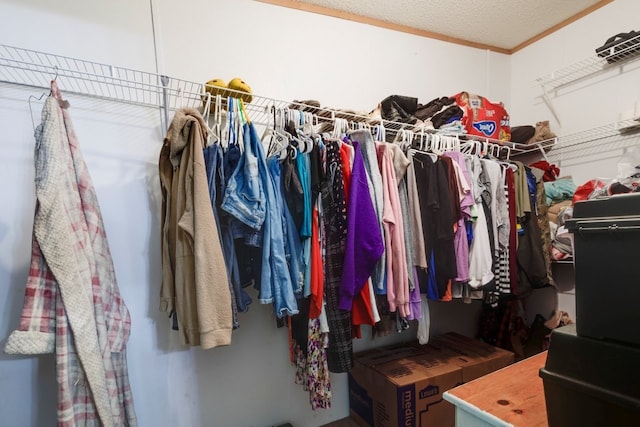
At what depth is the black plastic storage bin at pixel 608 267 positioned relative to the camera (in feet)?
1.70

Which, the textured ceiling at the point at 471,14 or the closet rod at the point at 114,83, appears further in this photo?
the textured ceiling at the point at 471,14

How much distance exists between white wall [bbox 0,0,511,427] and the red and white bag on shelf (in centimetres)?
59

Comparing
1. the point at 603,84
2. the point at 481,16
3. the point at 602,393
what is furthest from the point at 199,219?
the point at 603,84

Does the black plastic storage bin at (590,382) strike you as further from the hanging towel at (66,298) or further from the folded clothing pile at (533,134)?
the folded clothing pile at (533,134)

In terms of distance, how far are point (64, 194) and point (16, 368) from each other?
84 cm

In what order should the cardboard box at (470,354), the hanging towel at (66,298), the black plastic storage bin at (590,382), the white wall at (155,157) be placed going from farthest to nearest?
the cardboard box at (470,354) → the white wall at (155,157) → the hanging towel at (66,298) → the black plastic storage bin at (590,382)

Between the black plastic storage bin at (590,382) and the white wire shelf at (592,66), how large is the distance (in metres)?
1.92

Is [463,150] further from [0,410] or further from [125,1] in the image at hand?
[0,410]

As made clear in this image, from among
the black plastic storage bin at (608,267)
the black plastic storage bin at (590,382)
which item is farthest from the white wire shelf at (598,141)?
the black plastic storage bin at (590,382)

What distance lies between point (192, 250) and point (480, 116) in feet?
6.06

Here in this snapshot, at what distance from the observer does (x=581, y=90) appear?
6.23ft

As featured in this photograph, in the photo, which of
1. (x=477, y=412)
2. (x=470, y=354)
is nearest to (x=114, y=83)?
(x=477, y=412)

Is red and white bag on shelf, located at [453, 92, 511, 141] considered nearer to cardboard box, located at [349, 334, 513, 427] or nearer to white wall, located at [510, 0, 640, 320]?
white wall, located at [510, 0, 640, 320]

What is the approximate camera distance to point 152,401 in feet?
4.33
